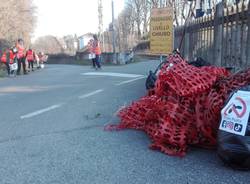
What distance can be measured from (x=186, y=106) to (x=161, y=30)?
678cm

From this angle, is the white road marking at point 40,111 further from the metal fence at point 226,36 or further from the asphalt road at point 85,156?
the metal fence at point 226,36

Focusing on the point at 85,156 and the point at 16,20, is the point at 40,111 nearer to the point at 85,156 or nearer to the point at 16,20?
the point at 85,156

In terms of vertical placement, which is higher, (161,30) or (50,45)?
(161,30)

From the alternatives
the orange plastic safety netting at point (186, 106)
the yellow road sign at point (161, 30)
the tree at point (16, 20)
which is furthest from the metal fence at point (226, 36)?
the tree at point (16, 20)

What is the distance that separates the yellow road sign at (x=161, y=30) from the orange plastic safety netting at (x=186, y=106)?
563 cm

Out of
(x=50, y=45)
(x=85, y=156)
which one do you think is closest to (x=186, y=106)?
(x=85, y=156)

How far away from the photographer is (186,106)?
18.2 feet

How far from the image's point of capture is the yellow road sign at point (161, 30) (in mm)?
11773

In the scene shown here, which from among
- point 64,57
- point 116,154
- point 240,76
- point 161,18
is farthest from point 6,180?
point 64,57

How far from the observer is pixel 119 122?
23.5ft

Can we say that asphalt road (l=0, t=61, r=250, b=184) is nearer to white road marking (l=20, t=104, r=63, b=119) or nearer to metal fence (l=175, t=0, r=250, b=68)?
white road marking (l=20, t=104, r=63, b=119)

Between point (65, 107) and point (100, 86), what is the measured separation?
409 cm

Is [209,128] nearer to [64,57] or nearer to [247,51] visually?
[247,51]

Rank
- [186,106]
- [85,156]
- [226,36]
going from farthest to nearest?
[226,36] < [186,106] < [85,156]
